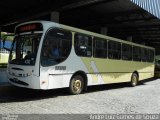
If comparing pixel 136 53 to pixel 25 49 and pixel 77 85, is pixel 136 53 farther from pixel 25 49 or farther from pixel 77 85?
pixel 25 49

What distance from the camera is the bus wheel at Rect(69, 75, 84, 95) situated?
11.2 meters

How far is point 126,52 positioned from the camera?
15773 mm

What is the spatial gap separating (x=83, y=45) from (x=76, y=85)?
Result: 1777 mm

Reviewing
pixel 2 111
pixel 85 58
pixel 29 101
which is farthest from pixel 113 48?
pixel 2 111

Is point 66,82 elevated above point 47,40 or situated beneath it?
situated beneath

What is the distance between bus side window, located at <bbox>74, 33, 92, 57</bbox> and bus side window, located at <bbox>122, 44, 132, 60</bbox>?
3707 mm

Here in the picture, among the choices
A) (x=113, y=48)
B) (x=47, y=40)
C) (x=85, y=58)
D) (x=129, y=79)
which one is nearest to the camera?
(x=47, y=40)

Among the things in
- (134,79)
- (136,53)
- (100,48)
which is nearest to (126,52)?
(136,53)

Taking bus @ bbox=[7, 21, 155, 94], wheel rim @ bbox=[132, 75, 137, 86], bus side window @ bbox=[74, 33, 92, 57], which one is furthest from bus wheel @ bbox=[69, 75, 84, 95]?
wheel rim @ bbox=[132, 75, 137, 86]

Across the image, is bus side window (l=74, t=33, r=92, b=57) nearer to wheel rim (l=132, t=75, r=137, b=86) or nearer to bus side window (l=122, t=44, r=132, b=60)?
bus side window (l=122, t=44, r=132, b=60)

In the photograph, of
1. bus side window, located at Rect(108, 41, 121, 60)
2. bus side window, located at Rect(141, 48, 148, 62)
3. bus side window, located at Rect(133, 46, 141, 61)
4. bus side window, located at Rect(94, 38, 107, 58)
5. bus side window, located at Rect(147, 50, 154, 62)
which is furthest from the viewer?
bus side window, located at Rect(147, 50, 154, 62)

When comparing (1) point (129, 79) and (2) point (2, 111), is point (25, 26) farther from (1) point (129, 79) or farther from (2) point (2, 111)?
(1) point (129, 79)

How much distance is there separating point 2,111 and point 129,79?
10.2m

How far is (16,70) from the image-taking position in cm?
1003
